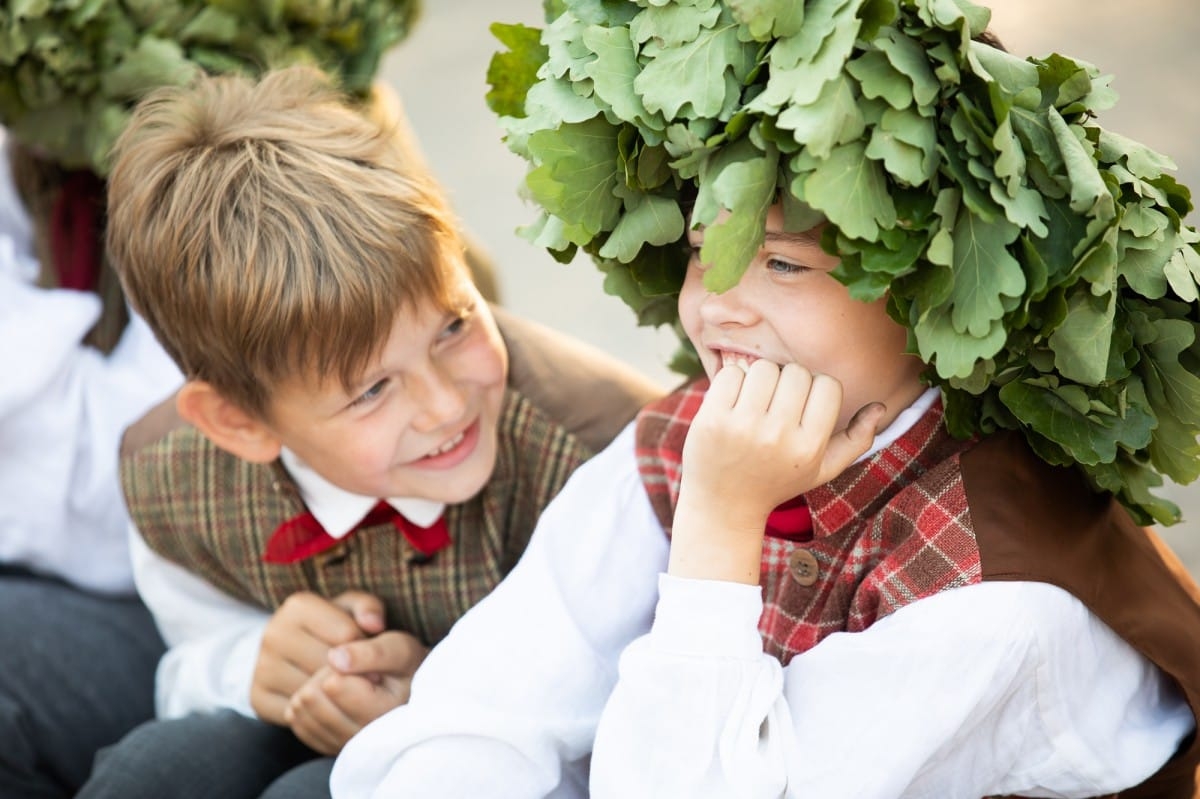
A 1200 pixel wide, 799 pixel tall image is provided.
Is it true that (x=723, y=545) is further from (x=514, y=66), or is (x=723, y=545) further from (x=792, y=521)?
(x=514, y=66)

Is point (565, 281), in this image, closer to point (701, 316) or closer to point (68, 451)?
point (68, 451)

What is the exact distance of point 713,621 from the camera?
4.23 feet

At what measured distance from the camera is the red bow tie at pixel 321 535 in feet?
5.93

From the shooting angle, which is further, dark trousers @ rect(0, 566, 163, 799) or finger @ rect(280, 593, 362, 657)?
dark trousers @ rect(0, 566, 163, 799)

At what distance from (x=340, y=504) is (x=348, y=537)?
0.27 feet

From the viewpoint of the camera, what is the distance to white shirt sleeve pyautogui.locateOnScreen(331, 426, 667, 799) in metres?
1.46

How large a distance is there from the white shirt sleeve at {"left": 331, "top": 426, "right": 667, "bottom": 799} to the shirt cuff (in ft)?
0.74

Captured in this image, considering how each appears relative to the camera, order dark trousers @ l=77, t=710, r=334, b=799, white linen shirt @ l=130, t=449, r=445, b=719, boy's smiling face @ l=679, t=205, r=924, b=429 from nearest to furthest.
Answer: boy's smiling face @ l=679, t=205, r=924, b=429 < dark trousers @ l=77, t=710, r=334, b=799 < white linen shirt @ l=130, t=449, r=445, b=719

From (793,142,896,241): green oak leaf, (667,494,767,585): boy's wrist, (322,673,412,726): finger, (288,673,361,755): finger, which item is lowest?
(288,673,361,755): finger

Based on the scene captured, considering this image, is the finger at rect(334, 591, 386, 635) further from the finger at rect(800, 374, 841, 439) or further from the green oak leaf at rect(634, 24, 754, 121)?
the green oak leaf at rect(634, 24, 754, 121)

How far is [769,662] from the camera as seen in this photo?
4.28 ft

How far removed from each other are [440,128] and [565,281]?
78 cm

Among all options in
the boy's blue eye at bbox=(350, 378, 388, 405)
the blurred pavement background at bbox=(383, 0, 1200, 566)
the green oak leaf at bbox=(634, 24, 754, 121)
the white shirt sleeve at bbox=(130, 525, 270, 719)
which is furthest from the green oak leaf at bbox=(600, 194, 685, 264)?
the blurred pavement background at bbox=(383, 0, 1200, 566)

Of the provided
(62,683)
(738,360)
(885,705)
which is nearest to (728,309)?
(738,360)
